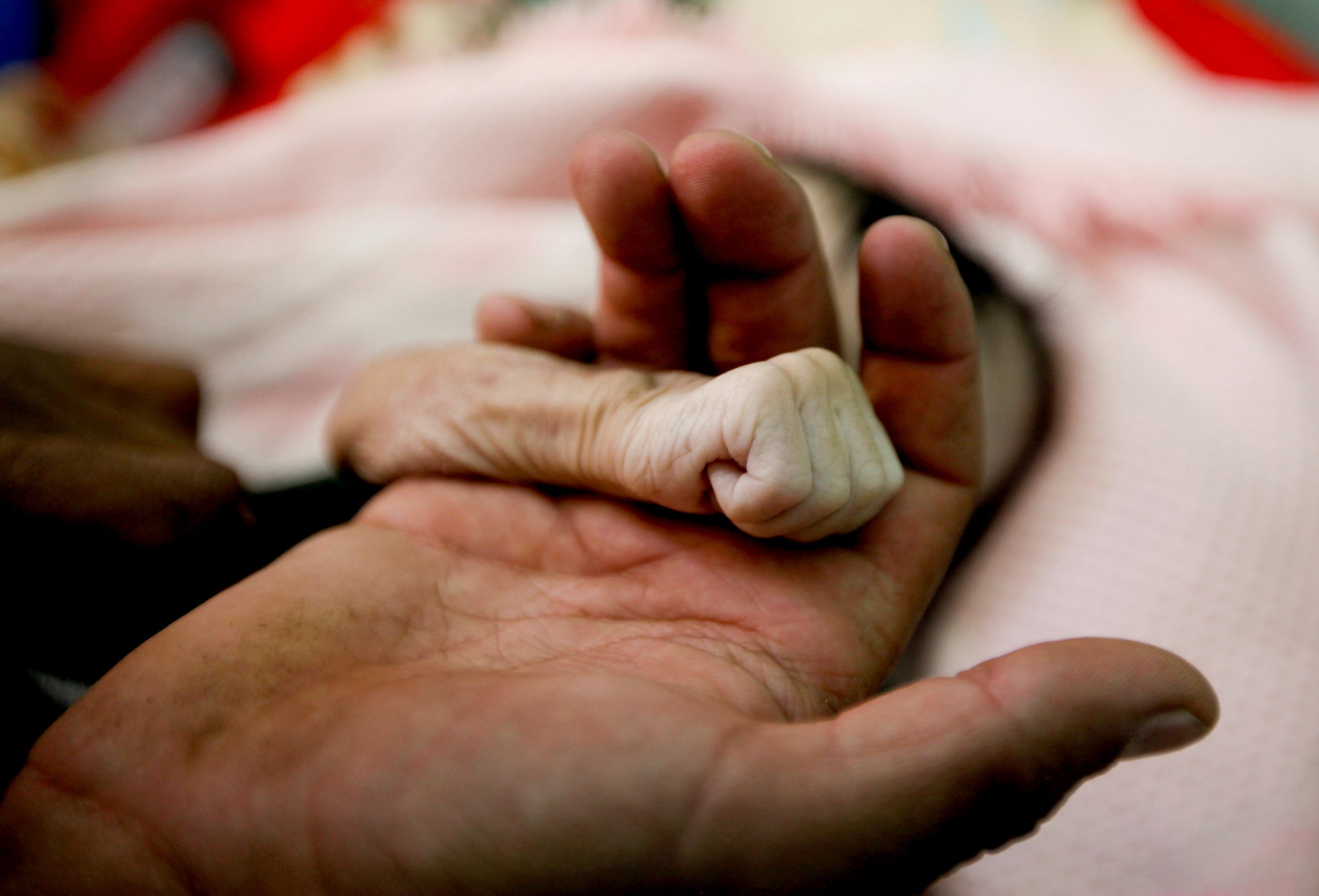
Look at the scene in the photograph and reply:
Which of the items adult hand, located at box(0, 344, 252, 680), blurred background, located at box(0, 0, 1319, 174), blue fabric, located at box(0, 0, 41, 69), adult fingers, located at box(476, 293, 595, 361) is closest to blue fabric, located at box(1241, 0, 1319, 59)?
blurred background, located at box(0, 0, 1319, 174)

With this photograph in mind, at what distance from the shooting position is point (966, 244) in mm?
786

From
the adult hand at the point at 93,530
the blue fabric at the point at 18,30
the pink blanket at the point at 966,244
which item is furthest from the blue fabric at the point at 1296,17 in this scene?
the blue fabric at the point at 18,30

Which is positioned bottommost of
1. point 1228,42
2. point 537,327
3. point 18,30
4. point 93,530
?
point 93,530

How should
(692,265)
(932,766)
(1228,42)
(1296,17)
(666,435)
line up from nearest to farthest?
(932,766)
(666,435)
(692,265)
(1228,42)
(1296,17)

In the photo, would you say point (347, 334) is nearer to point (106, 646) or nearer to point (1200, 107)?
point (106, 646)

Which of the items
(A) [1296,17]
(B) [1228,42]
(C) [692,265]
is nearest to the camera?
(C) [692,265]

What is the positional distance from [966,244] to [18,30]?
1535mm

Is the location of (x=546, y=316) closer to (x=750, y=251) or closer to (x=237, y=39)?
(x=750, y=251)

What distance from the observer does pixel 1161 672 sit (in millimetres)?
351

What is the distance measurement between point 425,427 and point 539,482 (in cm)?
10

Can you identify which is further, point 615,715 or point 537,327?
point 537,327

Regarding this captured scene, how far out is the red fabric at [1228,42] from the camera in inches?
47.0

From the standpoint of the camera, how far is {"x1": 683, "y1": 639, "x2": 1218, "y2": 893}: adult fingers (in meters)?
0.32

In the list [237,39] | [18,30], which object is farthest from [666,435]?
[18,30]
